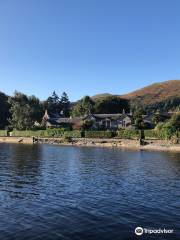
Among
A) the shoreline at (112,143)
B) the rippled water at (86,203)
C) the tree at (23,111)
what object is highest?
the tree at (23,111)

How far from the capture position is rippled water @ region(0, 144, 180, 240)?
2544 centimetres

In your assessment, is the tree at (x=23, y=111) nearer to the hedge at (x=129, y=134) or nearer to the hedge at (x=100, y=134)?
the hedge at (x=100, y=134)

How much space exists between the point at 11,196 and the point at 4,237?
41.2 feet

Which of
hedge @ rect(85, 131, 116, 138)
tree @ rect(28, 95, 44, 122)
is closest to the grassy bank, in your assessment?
hedge @ rect(85, 131, 116, 138)

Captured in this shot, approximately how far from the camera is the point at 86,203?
109 feet

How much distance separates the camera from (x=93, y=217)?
28719mm

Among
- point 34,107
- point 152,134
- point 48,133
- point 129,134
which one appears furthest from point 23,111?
point 152,134

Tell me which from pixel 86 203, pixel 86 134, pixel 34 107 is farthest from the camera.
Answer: pixel 34 107

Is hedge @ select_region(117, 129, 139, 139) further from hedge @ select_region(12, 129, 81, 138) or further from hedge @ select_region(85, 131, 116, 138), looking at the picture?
hedge @ select_region(12, 129, 81, 138)

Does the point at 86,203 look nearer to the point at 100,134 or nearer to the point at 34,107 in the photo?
the point at 100,134

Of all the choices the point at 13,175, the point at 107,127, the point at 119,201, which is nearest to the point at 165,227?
the point at 119,201

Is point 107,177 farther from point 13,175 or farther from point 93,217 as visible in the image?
point 93,217

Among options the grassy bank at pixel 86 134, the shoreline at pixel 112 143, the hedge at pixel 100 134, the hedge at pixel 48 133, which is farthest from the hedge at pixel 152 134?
the hedge at pixel 48 133

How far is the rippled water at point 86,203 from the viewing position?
1001 inches
